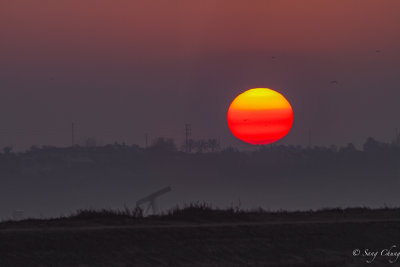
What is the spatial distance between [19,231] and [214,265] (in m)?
6.66

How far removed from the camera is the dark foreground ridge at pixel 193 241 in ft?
93.0

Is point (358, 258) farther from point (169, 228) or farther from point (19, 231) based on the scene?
point (19, 231)

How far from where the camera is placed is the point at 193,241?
29766 mm

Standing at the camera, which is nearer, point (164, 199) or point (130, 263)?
point (130, 263)

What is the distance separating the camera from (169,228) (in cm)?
3056

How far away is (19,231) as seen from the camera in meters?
29.2

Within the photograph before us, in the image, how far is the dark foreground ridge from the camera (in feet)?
93.0

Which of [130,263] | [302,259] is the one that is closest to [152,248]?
[130,263]

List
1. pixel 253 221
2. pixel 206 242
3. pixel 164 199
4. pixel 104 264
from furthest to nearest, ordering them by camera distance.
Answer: pixel 164 199 → pixel 253 221 → pixel 206 242 → pixel 104 264

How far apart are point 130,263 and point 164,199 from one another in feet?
543

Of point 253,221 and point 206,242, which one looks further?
point 253,221

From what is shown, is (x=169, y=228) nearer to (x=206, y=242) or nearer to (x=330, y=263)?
A: (x=206, y=242)

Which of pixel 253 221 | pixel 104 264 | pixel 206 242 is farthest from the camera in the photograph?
pixel 253 221

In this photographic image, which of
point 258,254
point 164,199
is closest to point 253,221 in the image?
point 258,254
